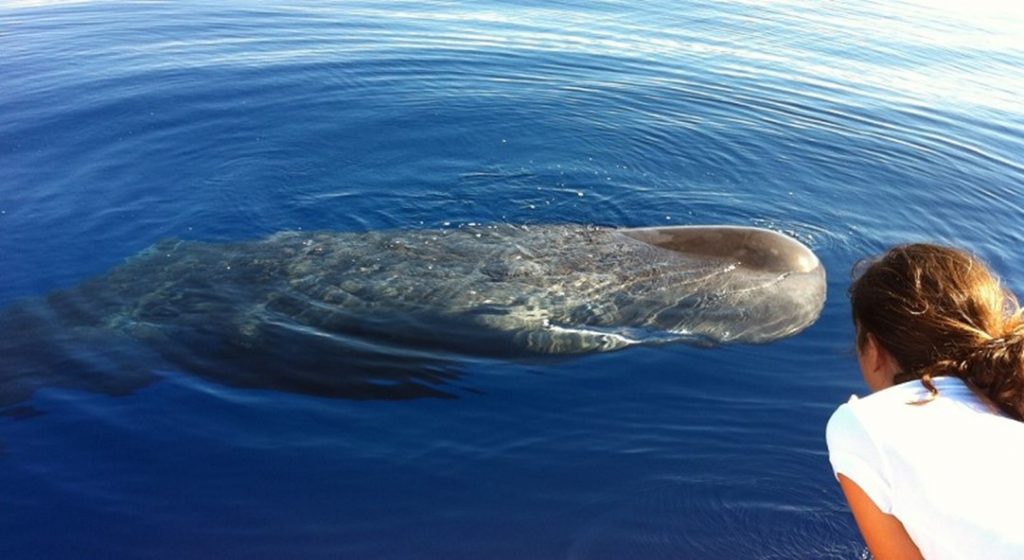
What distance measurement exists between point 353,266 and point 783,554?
4.14 metres

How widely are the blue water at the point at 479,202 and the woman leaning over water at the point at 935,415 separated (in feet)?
6.86

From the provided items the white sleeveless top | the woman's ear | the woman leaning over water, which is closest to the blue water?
the woman's ear

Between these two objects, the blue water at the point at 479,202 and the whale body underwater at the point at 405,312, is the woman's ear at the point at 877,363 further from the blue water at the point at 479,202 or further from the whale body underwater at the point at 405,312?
the whale body underwater at the point at 405,312

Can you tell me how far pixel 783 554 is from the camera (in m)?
4.68

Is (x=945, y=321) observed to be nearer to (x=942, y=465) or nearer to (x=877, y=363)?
(x=877, y=363)

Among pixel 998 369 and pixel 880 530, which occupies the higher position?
pixel 998 369

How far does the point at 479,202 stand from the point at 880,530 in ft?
23.3

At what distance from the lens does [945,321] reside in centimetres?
288

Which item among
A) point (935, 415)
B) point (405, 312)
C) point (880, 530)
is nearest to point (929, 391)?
point (935, 415)

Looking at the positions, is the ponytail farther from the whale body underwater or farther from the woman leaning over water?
the whale body underwater

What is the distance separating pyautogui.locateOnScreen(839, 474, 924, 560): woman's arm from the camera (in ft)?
8.74

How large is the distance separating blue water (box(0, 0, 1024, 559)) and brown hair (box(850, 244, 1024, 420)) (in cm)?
215

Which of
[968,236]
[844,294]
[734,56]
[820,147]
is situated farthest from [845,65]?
[844,294]

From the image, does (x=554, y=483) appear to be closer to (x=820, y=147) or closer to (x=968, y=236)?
(x=968, y=236)
